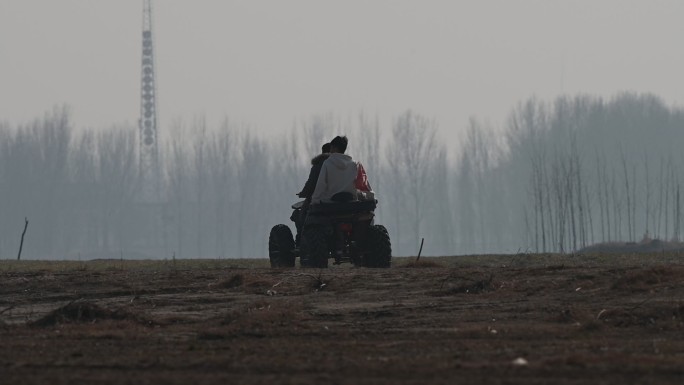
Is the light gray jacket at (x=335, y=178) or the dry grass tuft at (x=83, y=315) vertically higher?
the light gray jacket at (x=335, y=178)

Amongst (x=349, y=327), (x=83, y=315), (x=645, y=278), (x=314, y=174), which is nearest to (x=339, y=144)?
(x=314, y=174)

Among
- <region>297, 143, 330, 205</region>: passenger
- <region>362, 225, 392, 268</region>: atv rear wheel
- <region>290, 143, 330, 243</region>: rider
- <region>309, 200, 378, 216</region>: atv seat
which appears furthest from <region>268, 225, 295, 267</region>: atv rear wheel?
<region>362, 225, 392, 268</region>: atv rear wheel

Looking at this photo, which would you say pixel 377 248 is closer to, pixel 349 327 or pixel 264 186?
pixel 349 327

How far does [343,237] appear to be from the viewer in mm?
19312

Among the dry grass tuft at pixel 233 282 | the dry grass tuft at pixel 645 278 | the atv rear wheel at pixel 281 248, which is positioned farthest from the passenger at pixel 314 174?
the dry grass tuft at pixel 645 278

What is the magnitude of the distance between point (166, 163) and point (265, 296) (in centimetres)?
10589

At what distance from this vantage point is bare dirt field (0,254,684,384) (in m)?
8.16

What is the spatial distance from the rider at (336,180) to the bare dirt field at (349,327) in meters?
2.04

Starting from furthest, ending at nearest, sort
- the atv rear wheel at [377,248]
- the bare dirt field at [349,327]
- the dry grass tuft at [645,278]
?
the atv rear wheel at [377,248] → the dry grass tuft at [645,278] → the bare dirt field at [349,327]

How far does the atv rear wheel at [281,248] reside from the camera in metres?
20.0

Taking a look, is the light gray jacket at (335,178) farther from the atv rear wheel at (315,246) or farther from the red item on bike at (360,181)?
the atv rear wheel at (315,246)

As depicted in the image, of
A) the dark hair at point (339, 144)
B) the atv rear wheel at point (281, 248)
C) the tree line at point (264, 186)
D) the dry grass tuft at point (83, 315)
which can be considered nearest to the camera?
the dry grass tuft at point (83, 315)

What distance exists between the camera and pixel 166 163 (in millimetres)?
119562

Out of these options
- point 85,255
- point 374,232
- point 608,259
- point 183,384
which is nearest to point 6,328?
point 183,384
